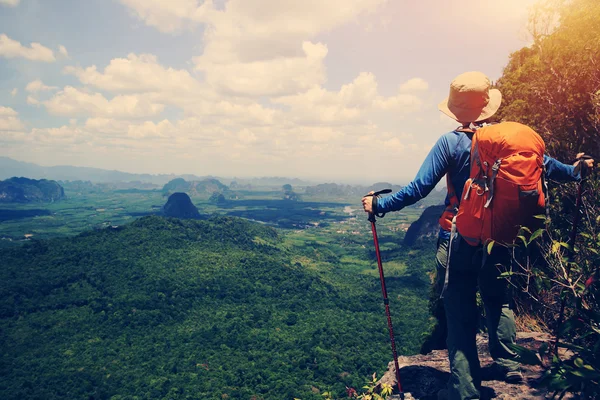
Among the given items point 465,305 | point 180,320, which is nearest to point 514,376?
point 465,305

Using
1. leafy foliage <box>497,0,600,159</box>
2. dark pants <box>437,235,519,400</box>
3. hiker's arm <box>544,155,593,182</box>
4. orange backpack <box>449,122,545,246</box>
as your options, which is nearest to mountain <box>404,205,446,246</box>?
leafy foliage <box>497,0,600,159</box>

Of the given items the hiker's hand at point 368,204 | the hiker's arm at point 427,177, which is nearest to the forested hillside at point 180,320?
the hiker's hand at point 368,204

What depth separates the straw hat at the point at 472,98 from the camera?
133 inches

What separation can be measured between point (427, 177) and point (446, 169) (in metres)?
0.28

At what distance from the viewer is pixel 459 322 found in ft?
12.0

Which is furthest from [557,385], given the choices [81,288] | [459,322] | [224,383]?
[81,288]

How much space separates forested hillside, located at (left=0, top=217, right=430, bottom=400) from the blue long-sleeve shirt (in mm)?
37130

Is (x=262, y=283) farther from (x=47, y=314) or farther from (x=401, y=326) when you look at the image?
(x=47, y=314)

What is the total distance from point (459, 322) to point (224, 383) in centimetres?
4391

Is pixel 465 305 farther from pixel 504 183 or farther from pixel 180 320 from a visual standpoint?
pixel 180 320

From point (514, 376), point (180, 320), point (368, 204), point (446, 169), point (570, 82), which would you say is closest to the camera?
point (446, 169)

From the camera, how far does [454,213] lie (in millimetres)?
3471

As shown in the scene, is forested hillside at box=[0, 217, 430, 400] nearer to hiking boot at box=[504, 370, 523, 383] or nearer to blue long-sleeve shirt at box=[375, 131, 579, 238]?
hiking boot at box=[504, 370, 523, 383]

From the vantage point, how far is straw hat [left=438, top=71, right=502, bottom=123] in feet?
11.1
